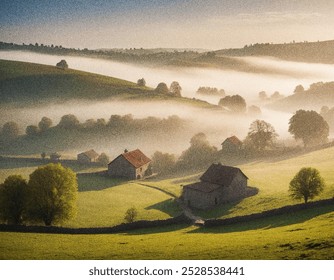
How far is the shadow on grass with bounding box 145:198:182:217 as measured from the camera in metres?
47.7

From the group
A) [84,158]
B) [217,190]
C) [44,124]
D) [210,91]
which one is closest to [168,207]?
[217,190]

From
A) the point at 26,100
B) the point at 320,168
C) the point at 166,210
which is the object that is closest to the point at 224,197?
the point at 166,210

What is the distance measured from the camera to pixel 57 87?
123688mm

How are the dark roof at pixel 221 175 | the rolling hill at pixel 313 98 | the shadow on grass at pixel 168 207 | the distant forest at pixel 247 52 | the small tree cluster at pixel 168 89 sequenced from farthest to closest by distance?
1. the small tree cluster at pixel 168 89
2. the rolling hill at pixel 313 98
3. the distant forest at pixel 247 52
4. the dark roof at pixel 221 175
5. the shadow on grass at pixel 168 207

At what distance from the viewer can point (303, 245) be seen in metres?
23.7

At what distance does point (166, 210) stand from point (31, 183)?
17.6 metres

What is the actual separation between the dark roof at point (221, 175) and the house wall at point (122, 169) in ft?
61.7

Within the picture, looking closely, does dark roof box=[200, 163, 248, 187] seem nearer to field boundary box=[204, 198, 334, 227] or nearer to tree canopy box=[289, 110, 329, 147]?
field boundary box=[204, 198, 334, 227]

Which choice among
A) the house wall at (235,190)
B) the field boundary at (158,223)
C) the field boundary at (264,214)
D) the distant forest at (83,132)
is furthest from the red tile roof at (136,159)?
the field boundary at (264,214)

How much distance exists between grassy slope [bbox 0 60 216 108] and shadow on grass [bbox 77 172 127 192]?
5153 cm

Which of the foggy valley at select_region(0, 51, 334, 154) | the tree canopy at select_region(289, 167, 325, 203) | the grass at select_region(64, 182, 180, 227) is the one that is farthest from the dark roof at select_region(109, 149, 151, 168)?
the tree canopy at select_region(289, 167, 325, 203)

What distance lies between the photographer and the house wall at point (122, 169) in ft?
231

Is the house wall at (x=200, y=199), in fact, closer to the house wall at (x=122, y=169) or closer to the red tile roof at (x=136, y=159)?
the house wall at (x=122, y=169)

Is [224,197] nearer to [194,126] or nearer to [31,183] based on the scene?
[31,183]
